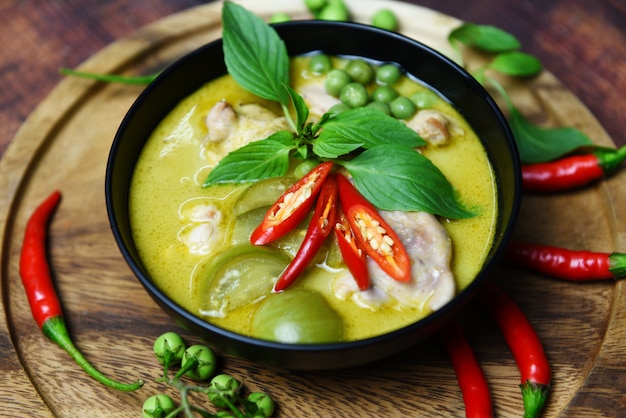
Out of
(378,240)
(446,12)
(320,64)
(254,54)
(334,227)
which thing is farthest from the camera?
(446,12)

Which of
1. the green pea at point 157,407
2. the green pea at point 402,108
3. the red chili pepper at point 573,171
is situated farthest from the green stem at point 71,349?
the red chili pepper at point 573,171

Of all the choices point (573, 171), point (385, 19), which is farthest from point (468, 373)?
point (385, 19)

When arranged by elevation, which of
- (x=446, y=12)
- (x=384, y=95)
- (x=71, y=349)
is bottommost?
(x=71, y=349)

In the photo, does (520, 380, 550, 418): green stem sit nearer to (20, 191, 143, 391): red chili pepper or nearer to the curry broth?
the curry broth

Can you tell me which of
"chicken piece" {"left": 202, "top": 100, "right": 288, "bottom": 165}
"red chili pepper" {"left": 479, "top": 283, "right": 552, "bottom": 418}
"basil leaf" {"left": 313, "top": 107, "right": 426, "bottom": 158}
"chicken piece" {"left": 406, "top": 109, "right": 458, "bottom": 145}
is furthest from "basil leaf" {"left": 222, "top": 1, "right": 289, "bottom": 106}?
"red chili pepper" {"left": 479, "top": 283, "right": 552, "bottom": 418}

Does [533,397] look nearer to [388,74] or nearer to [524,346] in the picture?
[524,346]

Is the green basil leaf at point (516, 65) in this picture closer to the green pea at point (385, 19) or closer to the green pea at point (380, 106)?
the green pea at point (385, 19)

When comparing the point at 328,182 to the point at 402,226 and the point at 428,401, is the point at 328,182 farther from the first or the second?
the point at 428,401
